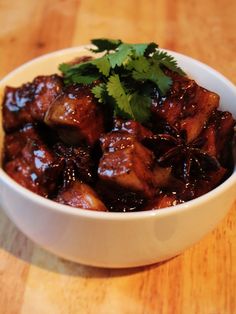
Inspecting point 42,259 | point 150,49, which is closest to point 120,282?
point 42,259

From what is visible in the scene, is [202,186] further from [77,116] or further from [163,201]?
[77,116]

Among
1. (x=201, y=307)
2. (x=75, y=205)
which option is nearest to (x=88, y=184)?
(x=75, y=205)

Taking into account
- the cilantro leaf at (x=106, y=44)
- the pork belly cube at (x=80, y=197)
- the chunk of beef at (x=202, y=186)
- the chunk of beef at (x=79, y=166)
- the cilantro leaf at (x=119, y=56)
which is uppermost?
the cilantro leaf at (x=119, y=56)

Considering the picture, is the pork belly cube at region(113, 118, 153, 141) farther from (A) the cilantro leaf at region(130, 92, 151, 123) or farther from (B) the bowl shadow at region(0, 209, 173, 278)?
(B) the bowl shadow at region(0, 209, 173, 278)

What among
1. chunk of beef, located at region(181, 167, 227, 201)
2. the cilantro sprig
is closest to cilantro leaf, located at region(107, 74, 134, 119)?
the cilantro sprig

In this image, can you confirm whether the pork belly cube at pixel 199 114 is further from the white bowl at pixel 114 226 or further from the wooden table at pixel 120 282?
the wooden table at pixel 120 282

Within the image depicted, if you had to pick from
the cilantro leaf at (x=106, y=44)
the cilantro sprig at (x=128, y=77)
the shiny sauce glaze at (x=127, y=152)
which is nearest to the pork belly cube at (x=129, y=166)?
the shiny sauce glaze at (x=127, y=152)

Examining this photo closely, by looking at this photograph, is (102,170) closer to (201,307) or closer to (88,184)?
(88,184)
